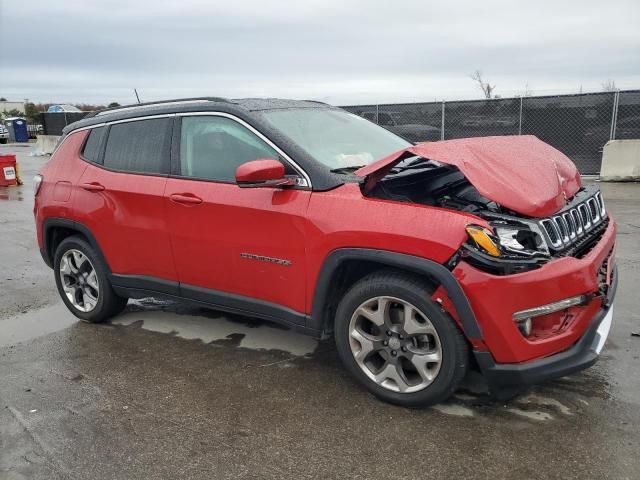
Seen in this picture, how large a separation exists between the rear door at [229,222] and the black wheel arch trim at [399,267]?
0.14 metres

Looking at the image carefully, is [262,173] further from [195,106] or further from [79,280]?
[79,280]

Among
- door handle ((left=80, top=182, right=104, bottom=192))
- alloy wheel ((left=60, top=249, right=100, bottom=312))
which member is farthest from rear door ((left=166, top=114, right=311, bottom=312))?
alloy wheel ((left=60, top=249, right=100, bottom=312))

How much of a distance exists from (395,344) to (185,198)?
1.74 meters

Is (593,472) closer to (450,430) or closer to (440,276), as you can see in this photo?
(450,430)

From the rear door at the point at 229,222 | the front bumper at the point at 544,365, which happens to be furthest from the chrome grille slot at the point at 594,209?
the rear door at the point at 229,222

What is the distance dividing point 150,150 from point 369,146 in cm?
163

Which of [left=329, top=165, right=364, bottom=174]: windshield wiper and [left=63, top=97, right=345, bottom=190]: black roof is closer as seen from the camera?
[left=63, top=97, right=345, bottom=190]: black roof

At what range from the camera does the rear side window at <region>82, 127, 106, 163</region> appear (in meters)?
4.60

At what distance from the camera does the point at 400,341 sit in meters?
3.14

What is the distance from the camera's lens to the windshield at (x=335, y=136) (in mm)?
3668

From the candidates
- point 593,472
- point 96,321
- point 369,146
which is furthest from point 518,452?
point 96,321

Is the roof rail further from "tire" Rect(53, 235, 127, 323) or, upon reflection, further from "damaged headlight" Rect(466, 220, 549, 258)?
"damaged headlight" Rect(466, 220, 549, 258)

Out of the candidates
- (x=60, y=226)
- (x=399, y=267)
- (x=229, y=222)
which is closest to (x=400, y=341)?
(x=399, y=267)

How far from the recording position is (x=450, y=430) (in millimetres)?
2982
